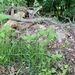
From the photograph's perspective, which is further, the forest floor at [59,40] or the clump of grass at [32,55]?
the forest floor at [59,40]

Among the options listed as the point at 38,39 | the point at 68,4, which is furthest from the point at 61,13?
the point at 38,39

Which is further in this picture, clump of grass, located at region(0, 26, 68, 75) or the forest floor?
the forest floor

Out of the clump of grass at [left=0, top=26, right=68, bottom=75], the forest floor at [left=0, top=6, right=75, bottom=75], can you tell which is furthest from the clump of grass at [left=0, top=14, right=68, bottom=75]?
the forest floor at [left=0, top=6, right=75, bottom=75]

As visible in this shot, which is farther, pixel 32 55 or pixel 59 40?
pixel 59 40

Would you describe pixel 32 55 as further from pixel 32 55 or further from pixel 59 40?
pixel 59 40

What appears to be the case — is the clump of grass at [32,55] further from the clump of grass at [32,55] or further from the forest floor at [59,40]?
the forest floor at [59,40]

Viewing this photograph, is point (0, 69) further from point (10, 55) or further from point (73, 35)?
point (73, 35)

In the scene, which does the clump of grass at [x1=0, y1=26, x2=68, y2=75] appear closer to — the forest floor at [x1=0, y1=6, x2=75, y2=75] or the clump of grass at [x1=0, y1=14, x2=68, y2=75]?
the clump of grass at [x1=0, y1=14, x2=68, y2=75]

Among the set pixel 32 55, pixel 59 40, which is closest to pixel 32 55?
pixel 32 55

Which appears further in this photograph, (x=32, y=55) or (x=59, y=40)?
(x=59, y=40)

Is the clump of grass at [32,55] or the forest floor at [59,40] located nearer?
the clump of grass at [32,55]

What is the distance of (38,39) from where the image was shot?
3240 mm

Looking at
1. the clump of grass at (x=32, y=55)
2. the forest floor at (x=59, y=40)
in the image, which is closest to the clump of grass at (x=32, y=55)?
the clump of grass at (x=32, y=55)

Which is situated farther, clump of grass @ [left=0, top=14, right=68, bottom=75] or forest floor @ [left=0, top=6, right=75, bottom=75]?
forest floor @ [left=0, top=6, right=75, bottom=75]
